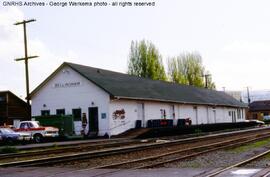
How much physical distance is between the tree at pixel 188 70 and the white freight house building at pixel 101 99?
37.5m

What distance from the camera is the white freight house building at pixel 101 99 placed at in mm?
40175

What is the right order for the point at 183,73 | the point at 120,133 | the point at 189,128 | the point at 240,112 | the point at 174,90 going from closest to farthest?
1. the point at 120,133
2. the point at 189,128
3. the point at 174,90
4. the point at 240,112
5. the point at 183,73

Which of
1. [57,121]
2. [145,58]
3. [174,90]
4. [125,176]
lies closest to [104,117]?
[57,121]

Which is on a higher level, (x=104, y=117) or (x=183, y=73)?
(x=183, y=73)

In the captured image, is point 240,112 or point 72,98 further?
point 240,112

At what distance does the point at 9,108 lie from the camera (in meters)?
50.6

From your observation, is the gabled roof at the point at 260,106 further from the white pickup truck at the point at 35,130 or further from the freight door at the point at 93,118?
the white pickup truck at the point at 35,130

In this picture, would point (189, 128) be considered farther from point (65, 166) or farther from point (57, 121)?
point (65, 166)

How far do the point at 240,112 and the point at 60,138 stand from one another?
1866 inches

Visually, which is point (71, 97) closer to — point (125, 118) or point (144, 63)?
point (125, 118)

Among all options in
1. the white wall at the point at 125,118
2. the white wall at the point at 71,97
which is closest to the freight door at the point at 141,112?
the white wall at the point at 125,118

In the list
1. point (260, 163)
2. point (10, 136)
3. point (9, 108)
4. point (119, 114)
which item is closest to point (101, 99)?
point (119, 114)

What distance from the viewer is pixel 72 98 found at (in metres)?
42.5

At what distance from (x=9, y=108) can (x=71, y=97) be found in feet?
36.5
